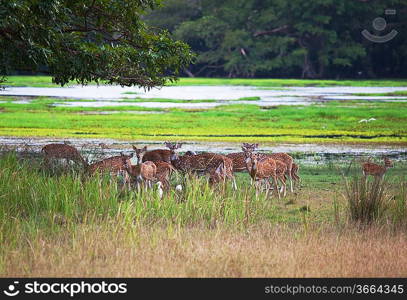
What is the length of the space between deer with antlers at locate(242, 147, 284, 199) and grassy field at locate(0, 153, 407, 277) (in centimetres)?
121

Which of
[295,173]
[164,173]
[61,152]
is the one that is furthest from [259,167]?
[61,152]

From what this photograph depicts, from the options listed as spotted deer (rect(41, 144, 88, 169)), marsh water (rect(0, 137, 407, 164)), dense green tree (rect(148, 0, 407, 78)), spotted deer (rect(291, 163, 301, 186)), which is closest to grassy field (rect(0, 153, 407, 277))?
spotted deer (rect(41, 144, 88, 169))

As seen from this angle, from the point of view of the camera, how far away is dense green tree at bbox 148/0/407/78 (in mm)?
71000

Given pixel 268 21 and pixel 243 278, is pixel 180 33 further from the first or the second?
pixel 243 278

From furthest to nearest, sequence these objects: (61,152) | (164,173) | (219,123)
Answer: (219,123), (61,152), (164,173)

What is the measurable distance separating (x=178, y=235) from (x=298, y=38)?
211ft

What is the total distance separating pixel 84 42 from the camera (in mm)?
15984

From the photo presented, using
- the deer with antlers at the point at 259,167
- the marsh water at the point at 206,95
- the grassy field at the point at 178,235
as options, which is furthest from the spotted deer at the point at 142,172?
the marsh water at the point at 206,95

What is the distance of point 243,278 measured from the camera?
9961mm

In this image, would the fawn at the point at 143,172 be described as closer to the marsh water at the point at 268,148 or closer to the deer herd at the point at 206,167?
the deer herd at the point at 206,167

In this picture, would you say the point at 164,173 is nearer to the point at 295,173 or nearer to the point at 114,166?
the point at 114,166

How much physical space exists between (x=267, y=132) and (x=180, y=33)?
1660 inches

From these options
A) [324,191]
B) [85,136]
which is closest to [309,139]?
[85,136]

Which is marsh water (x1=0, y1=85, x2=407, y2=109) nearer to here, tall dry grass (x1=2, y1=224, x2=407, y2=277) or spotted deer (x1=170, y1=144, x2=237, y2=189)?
spotted deer (x1=170, y1=144, x2=237, y2=189)
